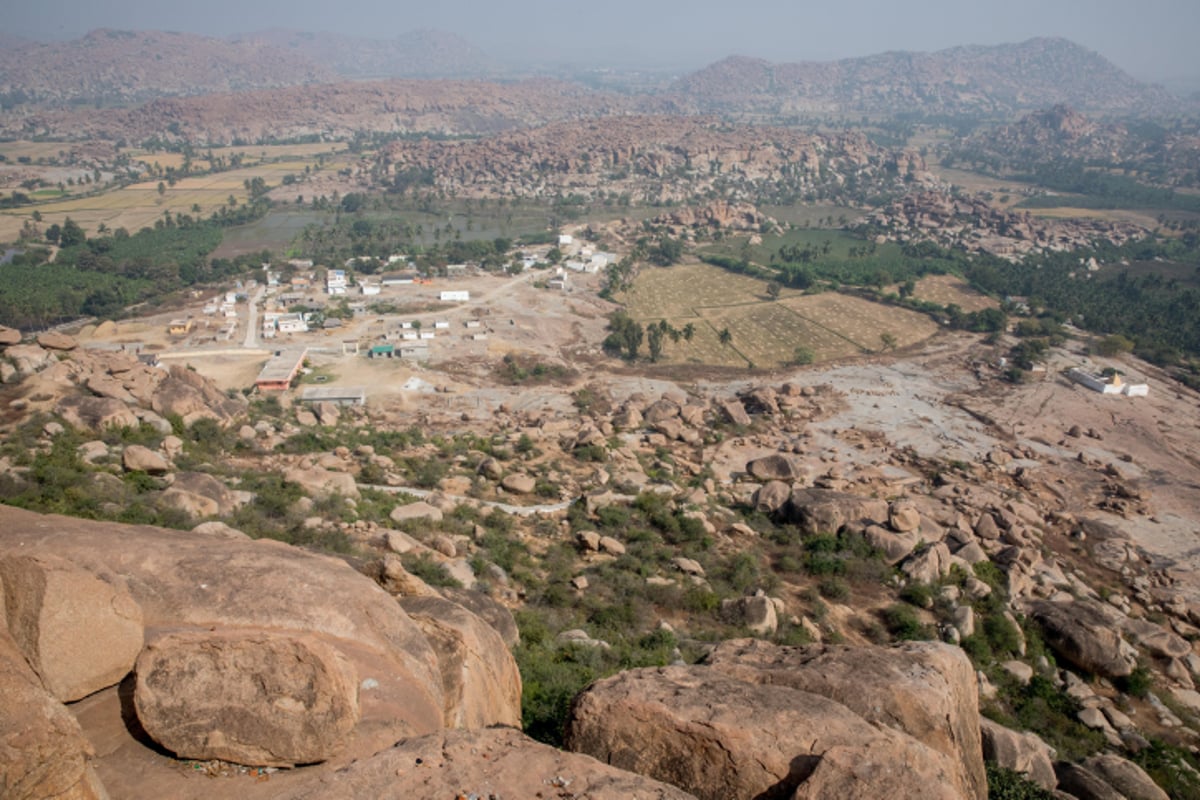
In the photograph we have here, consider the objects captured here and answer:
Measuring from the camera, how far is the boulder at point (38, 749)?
5195 mm

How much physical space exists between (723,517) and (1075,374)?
38.9m

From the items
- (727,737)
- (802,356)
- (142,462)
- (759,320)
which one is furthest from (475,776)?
(759,320)

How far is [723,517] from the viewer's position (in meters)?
24.5

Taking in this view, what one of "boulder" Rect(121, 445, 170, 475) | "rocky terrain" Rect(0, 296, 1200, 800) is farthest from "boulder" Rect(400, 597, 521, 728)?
"boulder" Rect(121, 445, 170, 475)

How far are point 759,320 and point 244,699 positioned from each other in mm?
60918

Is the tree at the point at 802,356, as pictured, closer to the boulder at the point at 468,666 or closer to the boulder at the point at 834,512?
the boulder at the point at 834,512

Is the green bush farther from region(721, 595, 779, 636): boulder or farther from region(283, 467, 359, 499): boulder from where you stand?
region(283, 467, 359, 499): boulder

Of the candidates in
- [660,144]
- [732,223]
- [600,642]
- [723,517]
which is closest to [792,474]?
[723,517]

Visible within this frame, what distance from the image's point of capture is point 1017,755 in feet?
38.1

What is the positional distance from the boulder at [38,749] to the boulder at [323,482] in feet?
50.7

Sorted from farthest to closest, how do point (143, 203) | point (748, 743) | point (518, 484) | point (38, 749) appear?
point (143, 203) < point (518, 484) < point (748, 743) < point (38, 749)

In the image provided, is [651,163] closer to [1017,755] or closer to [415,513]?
[415,513]

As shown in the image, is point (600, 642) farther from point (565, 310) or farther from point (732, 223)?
point (732, 223)

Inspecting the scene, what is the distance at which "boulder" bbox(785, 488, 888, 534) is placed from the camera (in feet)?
76.3
